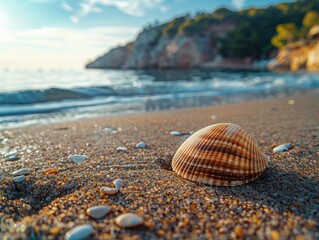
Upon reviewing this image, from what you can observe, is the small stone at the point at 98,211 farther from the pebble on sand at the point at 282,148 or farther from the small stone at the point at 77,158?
the pebble on sand at the point at 282,148

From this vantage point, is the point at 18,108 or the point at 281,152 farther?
the point at 18,108

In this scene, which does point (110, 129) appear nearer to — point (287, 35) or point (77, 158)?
point (77, 158)

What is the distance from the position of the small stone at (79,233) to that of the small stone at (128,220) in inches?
6.1

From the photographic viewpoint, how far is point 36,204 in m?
1.66

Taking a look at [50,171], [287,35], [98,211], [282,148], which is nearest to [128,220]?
[98,211]

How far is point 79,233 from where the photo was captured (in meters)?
1.21

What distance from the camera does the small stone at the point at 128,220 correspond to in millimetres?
1281

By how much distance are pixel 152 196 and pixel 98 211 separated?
41 cm

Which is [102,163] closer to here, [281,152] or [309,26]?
[281,152]

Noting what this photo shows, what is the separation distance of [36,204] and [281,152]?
2.46 m

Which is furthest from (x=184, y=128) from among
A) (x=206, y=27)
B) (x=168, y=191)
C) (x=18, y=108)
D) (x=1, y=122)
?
(x=206, y=27)

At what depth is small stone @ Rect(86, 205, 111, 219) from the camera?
1.38 metres

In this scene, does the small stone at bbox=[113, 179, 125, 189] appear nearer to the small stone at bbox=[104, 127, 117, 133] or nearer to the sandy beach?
the sandy beach

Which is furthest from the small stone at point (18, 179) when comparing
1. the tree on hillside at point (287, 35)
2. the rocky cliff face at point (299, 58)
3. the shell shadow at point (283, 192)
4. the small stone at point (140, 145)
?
the tree on hillside at point (287, 35)
